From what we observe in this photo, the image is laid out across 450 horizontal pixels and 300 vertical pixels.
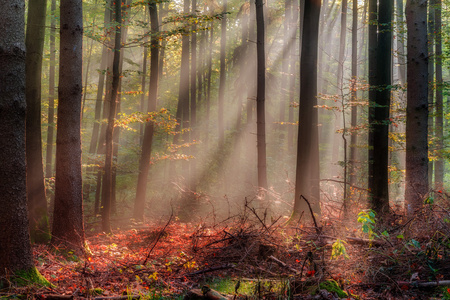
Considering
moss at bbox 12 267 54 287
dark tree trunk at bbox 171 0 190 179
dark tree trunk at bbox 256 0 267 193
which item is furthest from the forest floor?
dark tree trunk at bbox 171 0 190 179

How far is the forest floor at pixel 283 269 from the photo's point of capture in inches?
167

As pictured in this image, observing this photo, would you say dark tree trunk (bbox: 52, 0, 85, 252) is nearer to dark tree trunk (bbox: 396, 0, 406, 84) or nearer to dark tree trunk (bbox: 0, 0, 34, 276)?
dark tree trunk (bbox: 0, 0, 34, 276)

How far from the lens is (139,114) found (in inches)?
476

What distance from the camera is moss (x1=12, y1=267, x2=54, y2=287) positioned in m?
4.22

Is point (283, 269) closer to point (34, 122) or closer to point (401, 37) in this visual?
point (34, 122)

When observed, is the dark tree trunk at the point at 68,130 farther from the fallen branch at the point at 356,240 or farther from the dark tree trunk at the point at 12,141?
the fallen branch at the point at 356,240

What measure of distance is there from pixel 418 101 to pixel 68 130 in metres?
8.78

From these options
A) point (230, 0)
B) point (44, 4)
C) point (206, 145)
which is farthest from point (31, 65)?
point (230, 0)

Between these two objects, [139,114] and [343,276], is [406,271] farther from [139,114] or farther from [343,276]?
[139,114]

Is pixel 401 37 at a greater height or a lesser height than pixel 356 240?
greater

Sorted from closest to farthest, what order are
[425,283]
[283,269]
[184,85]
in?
[425,283] → [283,269] → [184,85]

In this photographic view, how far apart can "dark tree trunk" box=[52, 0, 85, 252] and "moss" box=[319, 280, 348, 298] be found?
4.99 meters

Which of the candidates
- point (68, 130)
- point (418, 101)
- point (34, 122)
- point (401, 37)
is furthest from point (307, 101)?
point (34, 122)

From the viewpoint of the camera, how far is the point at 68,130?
6695 millimetres
